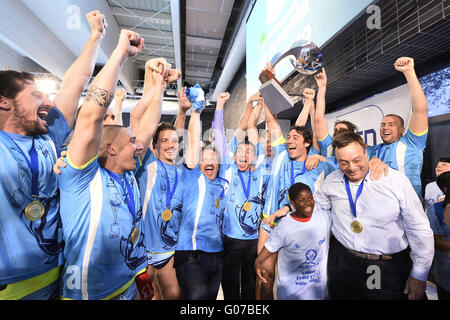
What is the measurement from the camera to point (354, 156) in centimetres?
135

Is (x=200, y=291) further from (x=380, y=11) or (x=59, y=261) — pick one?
(x=380, y=11)

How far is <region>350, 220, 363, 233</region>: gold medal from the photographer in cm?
137

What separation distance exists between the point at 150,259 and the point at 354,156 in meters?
1.67

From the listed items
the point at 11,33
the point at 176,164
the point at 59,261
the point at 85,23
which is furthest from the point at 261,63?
the point at 59,261

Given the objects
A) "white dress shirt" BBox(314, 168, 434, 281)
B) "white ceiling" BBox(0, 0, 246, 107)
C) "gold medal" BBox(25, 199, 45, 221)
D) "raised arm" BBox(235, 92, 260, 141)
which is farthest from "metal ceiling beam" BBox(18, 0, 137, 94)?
"white dress shirt" BBox(314, 168, 434, 281)

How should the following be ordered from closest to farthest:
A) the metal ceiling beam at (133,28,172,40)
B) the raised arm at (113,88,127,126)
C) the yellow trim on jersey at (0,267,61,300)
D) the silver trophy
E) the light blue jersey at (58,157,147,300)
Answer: the yellow trim on jersey at (0,267,61,300) → the light blue jersey at (58,157,147,300) → the silver trophy → the raised arm at (113,88,127,126) → the metal ceiling beam at (133,28,172,40)

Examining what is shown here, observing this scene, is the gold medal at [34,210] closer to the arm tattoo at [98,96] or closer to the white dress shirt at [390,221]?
the arm tattoo at [98,96]

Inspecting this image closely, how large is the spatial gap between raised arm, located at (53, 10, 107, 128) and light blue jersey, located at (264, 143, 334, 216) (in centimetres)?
164

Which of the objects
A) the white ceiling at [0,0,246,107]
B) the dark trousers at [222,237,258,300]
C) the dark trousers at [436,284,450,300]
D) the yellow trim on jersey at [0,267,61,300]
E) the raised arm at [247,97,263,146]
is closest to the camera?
the yellow trim on jersey at [0,267,61,300]

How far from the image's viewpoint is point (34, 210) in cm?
87

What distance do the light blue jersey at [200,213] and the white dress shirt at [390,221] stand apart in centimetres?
91

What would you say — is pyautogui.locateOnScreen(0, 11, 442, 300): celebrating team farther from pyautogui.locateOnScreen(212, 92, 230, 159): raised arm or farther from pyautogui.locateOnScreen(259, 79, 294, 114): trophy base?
pyautogui.locateOnScreen(259, 79, 294, 114): trophy base

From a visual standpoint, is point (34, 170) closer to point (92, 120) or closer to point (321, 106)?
point (92, 120)

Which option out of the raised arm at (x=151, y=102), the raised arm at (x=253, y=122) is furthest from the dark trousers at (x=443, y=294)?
the raised arm at (x=151, y=102)
